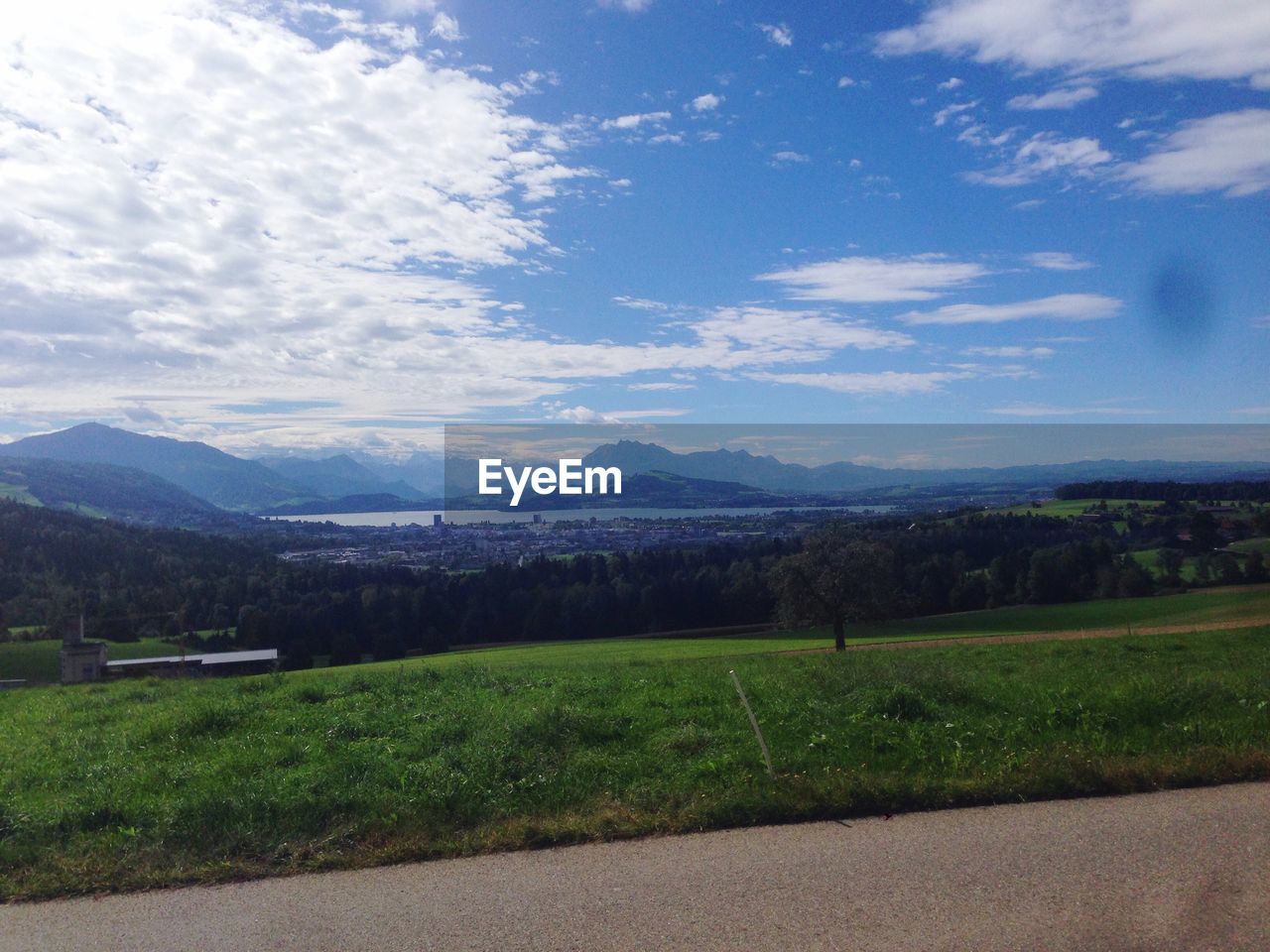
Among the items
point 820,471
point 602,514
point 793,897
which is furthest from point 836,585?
point 820,471

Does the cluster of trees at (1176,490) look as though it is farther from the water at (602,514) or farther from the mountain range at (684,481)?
the water at (602,514)

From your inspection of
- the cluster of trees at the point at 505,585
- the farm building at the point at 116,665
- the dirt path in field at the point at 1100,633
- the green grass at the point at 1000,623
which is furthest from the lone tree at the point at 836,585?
the farm building at the point at 116,665

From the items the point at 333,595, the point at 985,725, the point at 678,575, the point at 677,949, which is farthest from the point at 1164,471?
the point at 677,949

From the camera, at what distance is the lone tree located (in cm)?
3891

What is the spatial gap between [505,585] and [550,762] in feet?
196

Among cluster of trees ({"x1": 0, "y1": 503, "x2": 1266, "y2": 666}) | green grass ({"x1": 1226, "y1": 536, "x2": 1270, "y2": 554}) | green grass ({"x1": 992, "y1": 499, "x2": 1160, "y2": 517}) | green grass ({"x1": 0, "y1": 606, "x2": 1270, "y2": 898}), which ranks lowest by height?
cluster of trees ({"x1": 0, "y1": 503, "x2": 1266, "y2": 666})

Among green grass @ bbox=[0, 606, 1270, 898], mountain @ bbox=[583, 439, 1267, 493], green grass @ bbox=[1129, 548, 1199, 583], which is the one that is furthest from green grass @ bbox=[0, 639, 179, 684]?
green grass @ bbox=[1129, 548, 1199, 583]

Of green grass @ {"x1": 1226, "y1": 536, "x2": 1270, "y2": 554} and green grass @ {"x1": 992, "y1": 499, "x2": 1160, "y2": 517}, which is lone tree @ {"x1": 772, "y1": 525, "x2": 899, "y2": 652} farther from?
green grass @ {"x1": 992, "y1": 499, "x2": 1160, "y2": 517}

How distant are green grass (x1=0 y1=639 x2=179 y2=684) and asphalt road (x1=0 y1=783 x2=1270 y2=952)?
3142cm

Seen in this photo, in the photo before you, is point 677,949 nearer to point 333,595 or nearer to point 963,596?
point 963,596

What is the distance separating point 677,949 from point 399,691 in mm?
8530

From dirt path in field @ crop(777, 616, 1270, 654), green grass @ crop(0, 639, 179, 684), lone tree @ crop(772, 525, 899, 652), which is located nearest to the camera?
dirt path in field @ crop(777, 616, 1270, 654)

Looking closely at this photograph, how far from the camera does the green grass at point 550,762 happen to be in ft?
19.9

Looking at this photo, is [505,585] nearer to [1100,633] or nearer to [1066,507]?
[1100,633]
